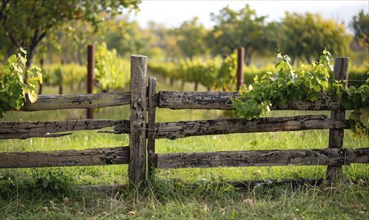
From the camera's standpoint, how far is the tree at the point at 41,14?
13.2m

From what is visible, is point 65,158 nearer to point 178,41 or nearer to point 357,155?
point 357,155

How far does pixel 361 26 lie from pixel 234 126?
15741 mm

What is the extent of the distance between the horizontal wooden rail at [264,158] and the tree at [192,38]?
43.9 metres

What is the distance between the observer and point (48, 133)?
516 cm

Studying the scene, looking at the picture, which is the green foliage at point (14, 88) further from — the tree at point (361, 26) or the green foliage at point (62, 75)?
the tree at point (361, 26)

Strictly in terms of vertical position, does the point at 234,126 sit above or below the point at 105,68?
below

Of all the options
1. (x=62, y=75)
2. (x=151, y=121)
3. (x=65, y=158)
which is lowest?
(x=65, y=158)

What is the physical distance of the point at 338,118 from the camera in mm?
5562

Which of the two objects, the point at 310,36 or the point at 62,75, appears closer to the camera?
the point at 62,75

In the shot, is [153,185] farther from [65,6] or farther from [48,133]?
[65,6]

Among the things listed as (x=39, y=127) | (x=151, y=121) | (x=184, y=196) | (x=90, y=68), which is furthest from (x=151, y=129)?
(x=90, y=68)

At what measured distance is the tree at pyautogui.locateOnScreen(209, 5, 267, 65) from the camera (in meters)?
42.3

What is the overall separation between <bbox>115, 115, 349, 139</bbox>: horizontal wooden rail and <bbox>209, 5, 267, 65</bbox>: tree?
3619 cm

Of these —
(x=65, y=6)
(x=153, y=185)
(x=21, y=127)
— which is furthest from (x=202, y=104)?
(x=65, y=6)
